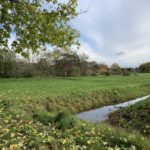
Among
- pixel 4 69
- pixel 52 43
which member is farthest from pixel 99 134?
pixel 4 69

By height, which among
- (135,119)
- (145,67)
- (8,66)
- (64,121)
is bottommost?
(135,119)

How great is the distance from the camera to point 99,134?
8.94 m

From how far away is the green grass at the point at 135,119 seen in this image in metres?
12.6

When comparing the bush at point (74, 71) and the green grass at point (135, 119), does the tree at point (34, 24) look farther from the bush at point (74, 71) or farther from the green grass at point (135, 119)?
the bush at point (74, 71)

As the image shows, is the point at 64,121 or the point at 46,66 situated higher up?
the point at 46,66

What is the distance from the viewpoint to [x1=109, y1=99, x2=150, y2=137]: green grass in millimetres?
12560

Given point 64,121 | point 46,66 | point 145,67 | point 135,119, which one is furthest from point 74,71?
point 64,121

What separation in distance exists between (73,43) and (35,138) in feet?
11.1

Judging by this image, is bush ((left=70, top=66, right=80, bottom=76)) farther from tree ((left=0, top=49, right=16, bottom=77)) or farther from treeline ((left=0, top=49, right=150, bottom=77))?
tree ((left=0, top=49, right=16, bottom=77))

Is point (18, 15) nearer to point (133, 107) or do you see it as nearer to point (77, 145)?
point (77, 145)

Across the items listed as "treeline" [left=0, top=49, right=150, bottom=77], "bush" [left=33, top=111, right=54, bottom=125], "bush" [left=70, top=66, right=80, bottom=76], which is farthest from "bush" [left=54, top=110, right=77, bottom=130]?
"bush" [left=70, top=66, right=80, bottom=76]

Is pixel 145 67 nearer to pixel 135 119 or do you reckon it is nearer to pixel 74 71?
pixel 74 71

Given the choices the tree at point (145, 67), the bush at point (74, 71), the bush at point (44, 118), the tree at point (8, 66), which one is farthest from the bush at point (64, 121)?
the tree at point (145, 67)

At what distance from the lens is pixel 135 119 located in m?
14.2
